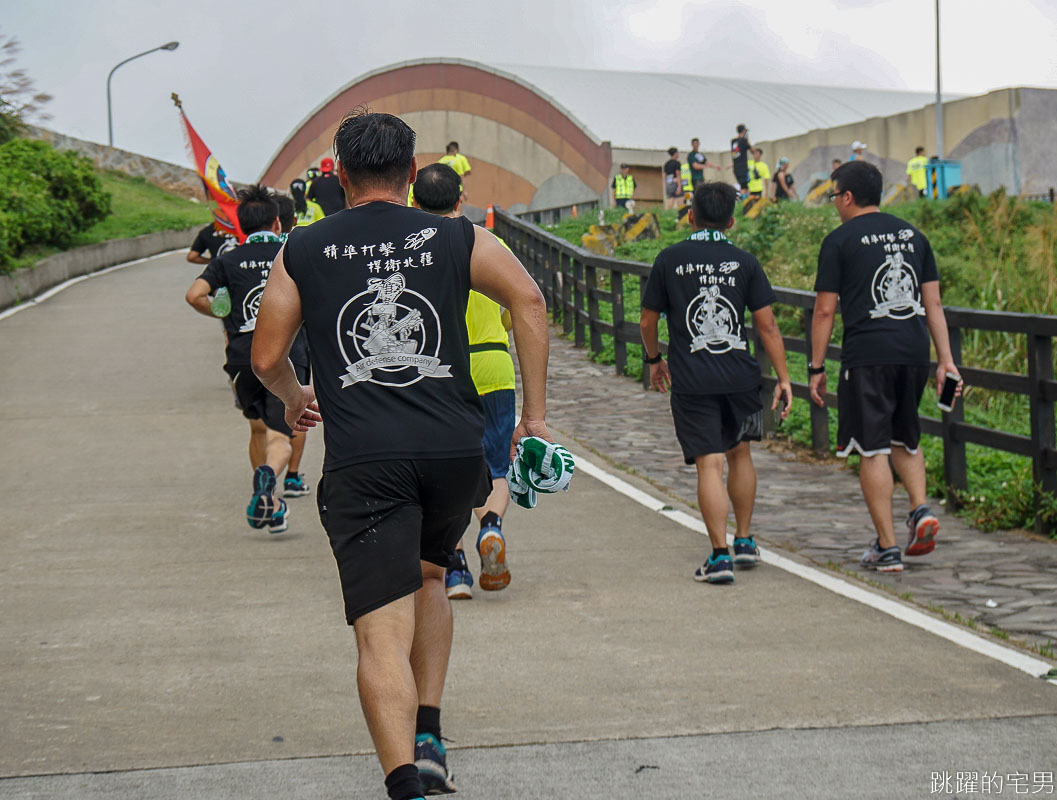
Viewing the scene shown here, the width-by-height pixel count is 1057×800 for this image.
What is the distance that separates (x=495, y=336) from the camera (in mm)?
6602

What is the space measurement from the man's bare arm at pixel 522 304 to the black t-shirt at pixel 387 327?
5 cm

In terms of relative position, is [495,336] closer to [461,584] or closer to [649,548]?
[461,584]

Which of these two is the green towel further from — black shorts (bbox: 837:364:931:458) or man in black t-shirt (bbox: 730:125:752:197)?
man in black t-shirt (bbox: 730:125:752:197)

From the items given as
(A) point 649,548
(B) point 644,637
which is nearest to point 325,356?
(B) point 644,637

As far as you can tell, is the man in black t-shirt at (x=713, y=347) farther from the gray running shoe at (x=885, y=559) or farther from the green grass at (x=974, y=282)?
the green grass at (x=974, y=282)

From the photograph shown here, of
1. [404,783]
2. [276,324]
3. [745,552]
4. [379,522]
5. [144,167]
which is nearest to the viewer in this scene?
[404,783]

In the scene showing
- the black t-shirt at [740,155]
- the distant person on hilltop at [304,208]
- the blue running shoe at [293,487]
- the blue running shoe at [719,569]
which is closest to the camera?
the blue running shoe at [719,569]

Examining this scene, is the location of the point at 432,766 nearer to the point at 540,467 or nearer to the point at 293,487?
the point at 540,467

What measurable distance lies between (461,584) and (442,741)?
2191 millimetres

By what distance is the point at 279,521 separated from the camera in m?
8.25

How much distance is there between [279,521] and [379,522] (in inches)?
178

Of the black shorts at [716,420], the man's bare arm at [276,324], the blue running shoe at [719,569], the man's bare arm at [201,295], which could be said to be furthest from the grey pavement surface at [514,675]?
the man's bare arm at [201,295]

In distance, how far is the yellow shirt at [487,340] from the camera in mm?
6520

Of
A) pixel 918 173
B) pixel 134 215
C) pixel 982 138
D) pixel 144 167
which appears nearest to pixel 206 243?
pixel 918 173
